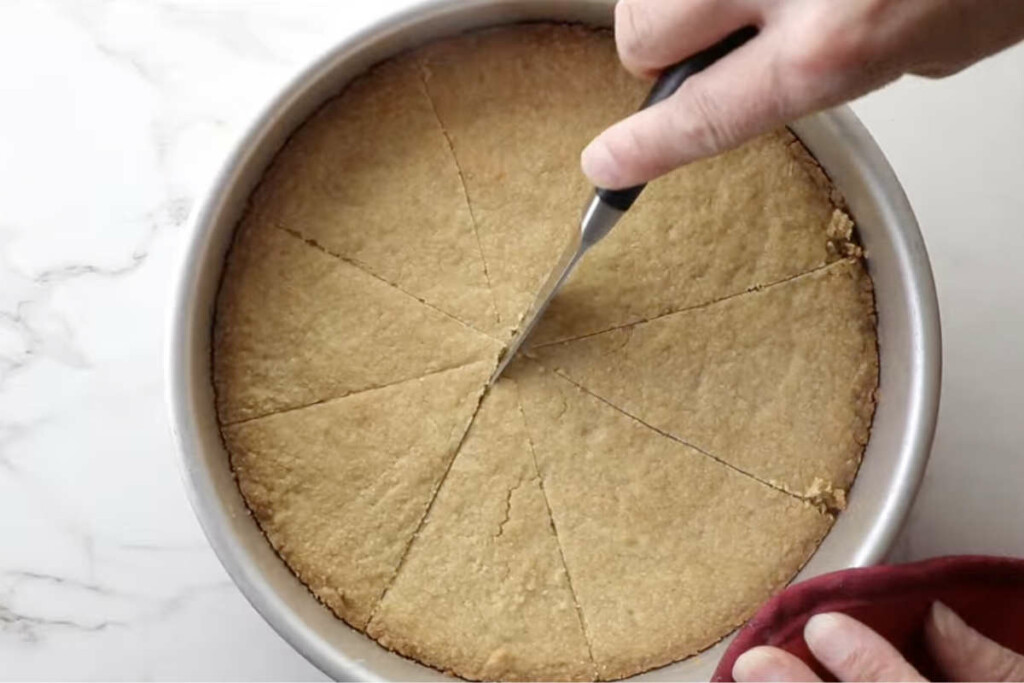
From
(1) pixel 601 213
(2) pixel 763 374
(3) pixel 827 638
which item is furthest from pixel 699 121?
(3) pixel 827 638

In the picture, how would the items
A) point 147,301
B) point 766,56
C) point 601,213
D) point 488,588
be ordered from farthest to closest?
point 147,301, point 488,588, point 601,213, point 766,56

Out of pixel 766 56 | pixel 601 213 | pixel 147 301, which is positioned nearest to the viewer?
pixel 766 56

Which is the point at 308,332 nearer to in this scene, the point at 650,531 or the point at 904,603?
the point at 650,531

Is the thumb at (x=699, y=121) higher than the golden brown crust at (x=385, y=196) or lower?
higher

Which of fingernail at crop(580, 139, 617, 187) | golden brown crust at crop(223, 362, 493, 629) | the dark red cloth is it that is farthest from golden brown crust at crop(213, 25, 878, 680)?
fingernail at crop(580, 139, 617, 187)

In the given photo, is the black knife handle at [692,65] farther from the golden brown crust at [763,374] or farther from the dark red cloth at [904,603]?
the dark red cloth at [904,603]

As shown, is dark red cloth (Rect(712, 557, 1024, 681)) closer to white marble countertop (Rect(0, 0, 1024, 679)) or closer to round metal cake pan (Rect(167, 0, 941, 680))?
round metal cake pan (Rect(167, 0, 941, 680))

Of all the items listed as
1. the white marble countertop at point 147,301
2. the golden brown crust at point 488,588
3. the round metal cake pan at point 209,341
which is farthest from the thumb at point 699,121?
the white marble countertop at point 147,301
